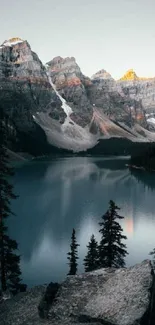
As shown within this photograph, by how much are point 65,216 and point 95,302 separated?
72842mm

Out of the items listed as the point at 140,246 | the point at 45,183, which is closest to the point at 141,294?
the point at 140,246

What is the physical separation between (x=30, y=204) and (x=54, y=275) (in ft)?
199

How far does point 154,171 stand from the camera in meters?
198

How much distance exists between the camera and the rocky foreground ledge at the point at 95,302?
21750 mm

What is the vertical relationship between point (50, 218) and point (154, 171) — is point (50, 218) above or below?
below

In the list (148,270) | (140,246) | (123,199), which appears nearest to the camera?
(148,270)

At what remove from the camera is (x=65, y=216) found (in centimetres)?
9612

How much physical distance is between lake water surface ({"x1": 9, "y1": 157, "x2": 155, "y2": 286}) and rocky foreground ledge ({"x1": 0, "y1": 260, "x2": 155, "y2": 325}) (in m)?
25.6

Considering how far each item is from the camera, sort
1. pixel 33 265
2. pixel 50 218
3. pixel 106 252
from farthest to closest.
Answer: pixel 50 218 → pixel 33 265 → pixel 106 252

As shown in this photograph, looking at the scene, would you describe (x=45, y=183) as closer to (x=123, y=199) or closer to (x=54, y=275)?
(x=123, y=199)

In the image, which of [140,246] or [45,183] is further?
[45,183]

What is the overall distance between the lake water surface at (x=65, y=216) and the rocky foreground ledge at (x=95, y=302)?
25.6 m

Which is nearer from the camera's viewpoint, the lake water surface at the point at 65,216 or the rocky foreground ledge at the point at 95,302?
the rocky foreground ledge at the point at 95,302

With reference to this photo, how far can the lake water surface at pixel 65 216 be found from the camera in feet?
Result: 201
